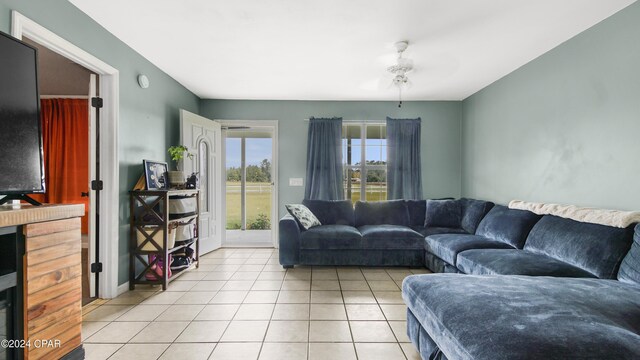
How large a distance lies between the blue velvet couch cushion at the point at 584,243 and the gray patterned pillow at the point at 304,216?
8.05 ft

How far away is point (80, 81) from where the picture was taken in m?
4.25

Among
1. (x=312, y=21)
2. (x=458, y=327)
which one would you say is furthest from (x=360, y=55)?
(x=458, y=327)

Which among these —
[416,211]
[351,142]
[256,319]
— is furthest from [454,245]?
[351,142]

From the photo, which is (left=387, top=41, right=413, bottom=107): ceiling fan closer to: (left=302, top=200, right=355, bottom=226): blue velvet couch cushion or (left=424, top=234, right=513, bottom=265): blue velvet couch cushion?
(left=424, top=234, right=513, bottom=265): blue velvet couch cushion

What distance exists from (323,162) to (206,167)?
1.84m

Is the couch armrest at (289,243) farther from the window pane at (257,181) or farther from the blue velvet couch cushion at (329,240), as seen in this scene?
the window pane at (257,181)

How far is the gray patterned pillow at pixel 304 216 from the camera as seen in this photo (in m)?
3.90

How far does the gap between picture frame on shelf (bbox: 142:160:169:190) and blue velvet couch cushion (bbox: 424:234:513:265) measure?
129 inches

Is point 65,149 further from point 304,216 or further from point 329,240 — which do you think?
point 329,240

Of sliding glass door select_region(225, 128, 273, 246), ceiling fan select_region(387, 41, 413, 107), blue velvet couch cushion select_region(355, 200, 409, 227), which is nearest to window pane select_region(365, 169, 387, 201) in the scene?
blue velvet couch cushion select_region(355, 200, 409, 227)

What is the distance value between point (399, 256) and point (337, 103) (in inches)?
106

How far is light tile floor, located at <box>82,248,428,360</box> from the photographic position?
194 cm

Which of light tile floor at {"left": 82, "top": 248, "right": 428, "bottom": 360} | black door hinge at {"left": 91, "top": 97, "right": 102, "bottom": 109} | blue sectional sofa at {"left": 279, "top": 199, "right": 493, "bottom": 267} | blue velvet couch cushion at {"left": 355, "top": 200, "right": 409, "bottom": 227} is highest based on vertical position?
black door hinge at {"left": 91, "top": 97, "right": 102, "bottom": 109}

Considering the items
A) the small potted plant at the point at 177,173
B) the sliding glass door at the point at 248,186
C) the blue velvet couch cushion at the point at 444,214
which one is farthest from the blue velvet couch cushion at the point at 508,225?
the small potted plant at the point at 177,173
